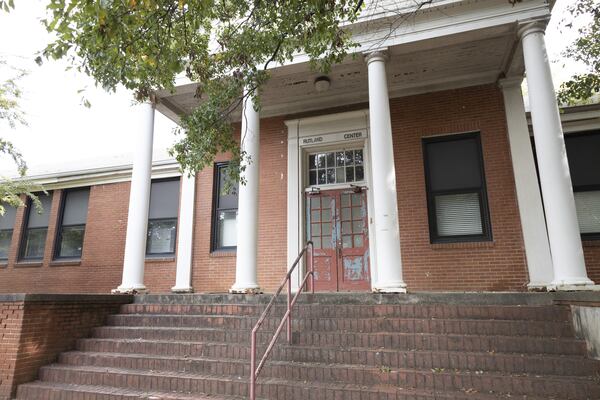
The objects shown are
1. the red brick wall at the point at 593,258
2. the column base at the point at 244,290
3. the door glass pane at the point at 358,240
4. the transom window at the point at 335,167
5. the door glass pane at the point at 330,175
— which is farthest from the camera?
the door glass pane at the point at 330,175

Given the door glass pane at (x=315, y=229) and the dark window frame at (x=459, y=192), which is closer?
the dark window frame at (x=459, y=192)

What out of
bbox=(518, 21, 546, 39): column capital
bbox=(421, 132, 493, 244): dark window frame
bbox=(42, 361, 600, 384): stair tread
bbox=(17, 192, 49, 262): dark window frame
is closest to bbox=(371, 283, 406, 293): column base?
bbox=(42, 361, 600, 384): stair tread

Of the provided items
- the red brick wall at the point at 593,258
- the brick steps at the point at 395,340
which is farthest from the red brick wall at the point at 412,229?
the brick steps at the point at 395,340

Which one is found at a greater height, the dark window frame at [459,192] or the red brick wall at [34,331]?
the dark window frame at [459,192]

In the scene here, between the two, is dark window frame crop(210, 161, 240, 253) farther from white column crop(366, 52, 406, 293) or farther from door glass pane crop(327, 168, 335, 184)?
white column crop(366, 52, 406, 293)

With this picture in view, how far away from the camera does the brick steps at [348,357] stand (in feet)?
14.0

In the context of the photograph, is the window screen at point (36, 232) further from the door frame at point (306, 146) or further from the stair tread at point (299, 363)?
the stair tread at point (299, 363)

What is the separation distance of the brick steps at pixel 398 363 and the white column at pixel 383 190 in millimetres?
1561

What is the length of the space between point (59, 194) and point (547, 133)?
42.6 ft

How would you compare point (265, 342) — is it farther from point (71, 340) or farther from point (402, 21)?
point (402, 21)

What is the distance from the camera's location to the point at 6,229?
13438 millimetres

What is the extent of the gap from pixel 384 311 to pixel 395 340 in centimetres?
68

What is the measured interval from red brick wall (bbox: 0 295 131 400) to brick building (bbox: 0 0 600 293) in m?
1.73

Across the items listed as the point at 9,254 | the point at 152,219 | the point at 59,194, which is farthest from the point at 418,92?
the point at 9,254
